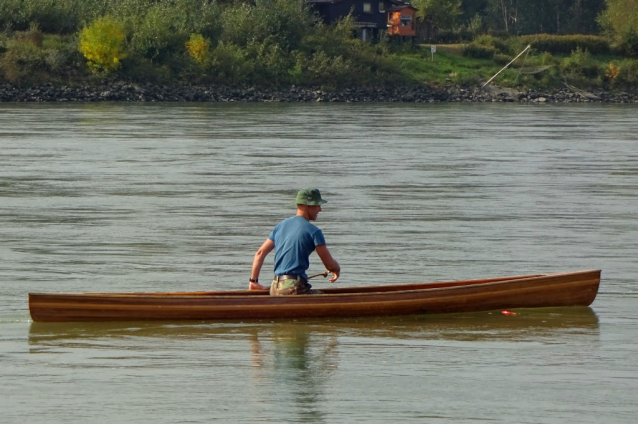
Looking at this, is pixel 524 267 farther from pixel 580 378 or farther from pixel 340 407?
pixel 340 407

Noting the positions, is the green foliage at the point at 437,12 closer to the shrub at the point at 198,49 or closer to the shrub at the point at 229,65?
the shrub at the point at 229,65

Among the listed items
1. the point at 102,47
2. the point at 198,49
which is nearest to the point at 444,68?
the point at 198,49

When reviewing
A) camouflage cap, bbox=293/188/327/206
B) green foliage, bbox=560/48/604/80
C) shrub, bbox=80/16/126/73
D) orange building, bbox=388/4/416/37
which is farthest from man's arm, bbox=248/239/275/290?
orange building, bbox=388/4/416/37

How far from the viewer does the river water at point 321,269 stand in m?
9.30

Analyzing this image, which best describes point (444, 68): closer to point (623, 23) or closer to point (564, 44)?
point (564, 44)

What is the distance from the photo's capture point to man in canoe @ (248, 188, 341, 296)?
453 inches

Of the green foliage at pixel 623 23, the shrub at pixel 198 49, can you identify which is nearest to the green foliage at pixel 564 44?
the green foliage at pixel 623 23

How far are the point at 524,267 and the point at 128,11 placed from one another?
6880 cm

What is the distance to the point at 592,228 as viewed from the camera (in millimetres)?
19203

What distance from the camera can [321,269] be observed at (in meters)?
15.6

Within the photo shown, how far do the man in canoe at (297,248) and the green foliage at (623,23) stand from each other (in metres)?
85.7

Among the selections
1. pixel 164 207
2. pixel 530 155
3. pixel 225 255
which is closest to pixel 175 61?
pixel 530 155

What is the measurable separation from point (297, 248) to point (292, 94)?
2535 inches

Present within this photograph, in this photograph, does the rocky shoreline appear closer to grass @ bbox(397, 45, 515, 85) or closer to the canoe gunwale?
grass @ bbox(397, 45, 515, 85)
